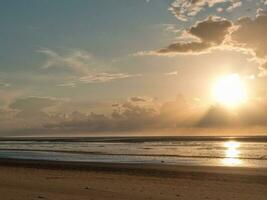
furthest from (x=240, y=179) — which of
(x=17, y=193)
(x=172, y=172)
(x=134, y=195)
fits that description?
(x=17, y=193)

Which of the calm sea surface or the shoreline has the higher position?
the calm sea surface

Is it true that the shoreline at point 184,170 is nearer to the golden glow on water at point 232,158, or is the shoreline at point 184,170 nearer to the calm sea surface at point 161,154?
the calm sea surface at point 161,154

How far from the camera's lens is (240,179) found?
2620 cm

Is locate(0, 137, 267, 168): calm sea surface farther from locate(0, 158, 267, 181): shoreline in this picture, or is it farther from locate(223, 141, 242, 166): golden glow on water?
locate(0, 158, 267, 181): shoreline

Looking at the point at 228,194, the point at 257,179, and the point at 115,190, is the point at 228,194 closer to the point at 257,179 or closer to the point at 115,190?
the point at 115,190

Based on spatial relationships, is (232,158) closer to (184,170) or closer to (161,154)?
(161,154)

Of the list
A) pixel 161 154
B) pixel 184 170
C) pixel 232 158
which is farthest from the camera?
pixel 161 154

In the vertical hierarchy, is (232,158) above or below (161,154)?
below

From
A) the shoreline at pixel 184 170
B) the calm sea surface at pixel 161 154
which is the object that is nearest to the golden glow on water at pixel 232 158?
the calm sea surface at pixel 161 154

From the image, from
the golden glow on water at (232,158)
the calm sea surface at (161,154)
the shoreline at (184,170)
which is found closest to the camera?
the shoreline at (184,170)

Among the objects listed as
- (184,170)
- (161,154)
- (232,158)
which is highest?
(161,154)

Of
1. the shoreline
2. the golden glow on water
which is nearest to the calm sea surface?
the golden glow on water

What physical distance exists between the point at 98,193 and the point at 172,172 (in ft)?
46.6

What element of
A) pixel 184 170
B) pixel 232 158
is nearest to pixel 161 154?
pixel 232 158
